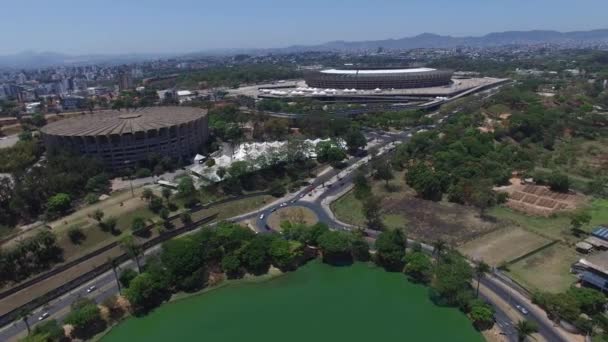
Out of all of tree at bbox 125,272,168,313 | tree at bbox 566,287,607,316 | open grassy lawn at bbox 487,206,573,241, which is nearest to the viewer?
tree at bbox 566,287,607,316

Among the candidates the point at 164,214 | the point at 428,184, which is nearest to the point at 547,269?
the point at 428,184

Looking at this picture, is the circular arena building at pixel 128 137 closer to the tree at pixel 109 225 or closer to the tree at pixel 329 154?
the tree at pixel 109 225

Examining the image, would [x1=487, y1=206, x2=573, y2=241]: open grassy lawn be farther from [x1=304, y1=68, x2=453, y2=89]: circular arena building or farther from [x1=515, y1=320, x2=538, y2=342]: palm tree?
[x1=304, y1=68, x2=453, y2=89]: circular arena building

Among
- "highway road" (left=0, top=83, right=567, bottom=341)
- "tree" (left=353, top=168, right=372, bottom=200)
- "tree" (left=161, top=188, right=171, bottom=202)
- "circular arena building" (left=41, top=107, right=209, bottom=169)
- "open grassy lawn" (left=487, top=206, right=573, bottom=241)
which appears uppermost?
"circular arena building" (left=41, top=107, right=209, bottom=169)

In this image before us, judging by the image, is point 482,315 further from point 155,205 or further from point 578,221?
point 155,205

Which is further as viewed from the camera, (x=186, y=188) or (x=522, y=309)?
(x=186, y=188)

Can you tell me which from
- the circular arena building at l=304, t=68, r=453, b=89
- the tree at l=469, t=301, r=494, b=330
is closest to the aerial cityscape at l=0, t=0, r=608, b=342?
the tree at l=469, t=301, r=494, b=330
